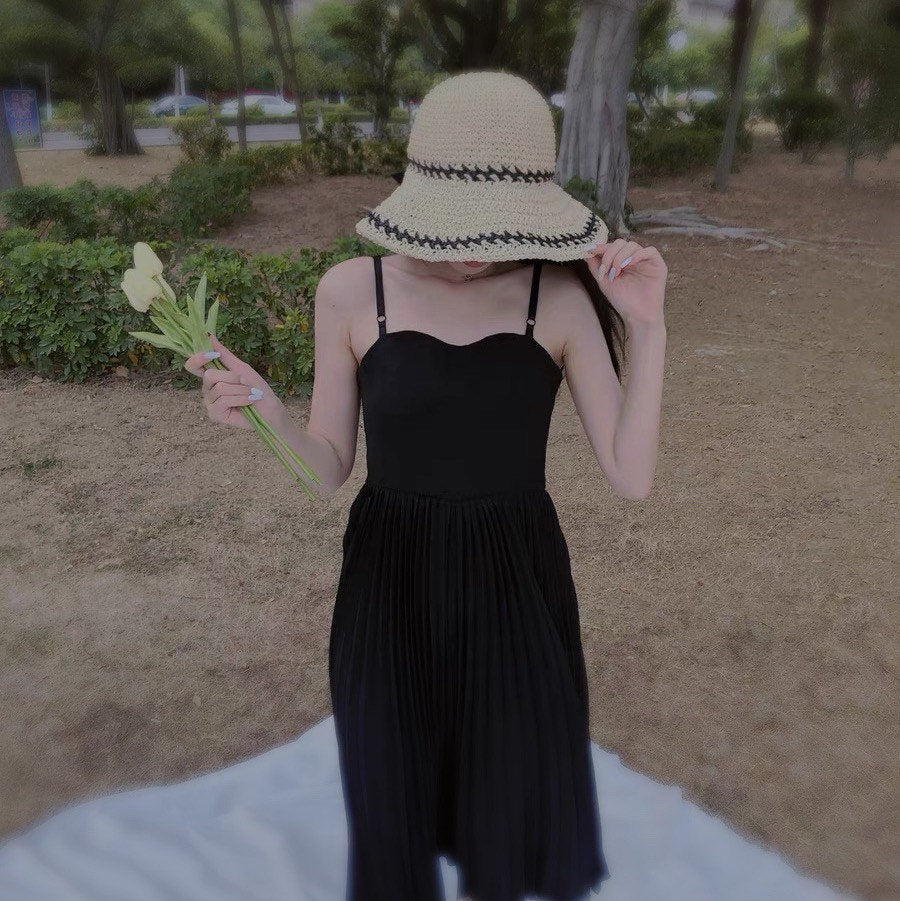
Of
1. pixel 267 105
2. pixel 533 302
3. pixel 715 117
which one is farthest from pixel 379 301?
pixel 267 105

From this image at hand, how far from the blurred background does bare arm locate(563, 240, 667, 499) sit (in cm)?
161

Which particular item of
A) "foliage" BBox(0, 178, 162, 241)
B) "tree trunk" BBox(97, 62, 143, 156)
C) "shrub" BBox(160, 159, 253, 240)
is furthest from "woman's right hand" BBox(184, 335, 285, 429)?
"tree trunk" BBox(97, 62, 143, 156)

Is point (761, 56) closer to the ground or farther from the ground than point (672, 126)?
farther from the ground

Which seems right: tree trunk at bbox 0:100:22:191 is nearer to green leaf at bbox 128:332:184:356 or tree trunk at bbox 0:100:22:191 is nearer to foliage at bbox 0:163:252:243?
foliage at bbox 0:163:252:243

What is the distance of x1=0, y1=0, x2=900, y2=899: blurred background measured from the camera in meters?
3.19

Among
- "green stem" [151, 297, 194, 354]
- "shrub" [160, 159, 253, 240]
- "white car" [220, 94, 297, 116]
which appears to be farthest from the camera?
"white car" [220, 94, 297, 116]

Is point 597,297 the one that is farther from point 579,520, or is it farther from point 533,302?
point 579,520

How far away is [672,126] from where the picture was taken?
859 inches

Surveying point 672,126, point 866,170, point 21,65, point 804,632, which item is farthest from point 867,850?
point 21,65

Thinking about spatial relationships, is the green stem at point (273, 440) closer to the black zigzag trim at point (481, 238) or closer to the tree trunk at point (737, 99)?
the black zigzag trim at point (481, 238)

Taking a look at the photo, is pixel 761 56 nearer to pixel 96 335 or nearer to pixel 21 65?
pixel 21 65

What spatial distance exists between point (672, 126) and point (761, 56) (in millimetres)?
7095

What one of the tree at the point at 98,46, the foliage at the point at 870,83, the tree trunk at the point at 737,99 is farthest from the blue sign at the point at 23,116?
the foliage at the point at 870,83

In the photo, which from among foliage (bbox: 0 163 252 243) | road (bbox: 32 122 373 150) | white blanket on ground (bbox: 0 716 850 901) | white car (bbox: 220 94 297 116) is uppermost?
white car (bbox: 220 94 297 116)
